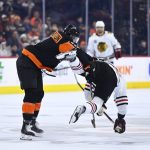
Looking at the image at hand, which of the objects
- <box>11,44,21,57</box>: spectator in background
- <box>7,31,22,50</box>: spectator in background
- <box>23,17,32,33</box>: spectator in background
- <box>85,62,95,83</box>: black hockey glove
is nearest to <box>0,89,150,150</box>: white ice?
<box>85,62,95,83</box>: black hockey glove

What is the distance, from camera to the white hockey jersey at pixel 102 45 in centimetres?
1263

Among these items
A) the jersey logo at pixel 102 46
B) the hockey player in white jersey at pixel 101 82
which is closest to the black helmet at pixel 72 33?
the hockey player in white jersey at pixel 101 82

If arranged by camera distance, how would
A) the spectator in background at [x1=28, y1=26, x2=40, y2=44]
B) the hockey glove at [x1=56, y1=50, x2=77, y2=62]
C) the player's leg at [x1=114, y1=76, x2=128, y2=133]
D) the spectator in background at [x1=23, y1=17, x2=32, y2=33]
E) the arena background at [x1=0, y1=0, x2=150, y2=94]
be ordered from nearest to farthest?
1. the hockey glove at [x1=56, y1=50, x2=77, y2=62]
2. the player's leg at [x1=114, y1=76, x2=128, y2=133]
3. the arena background at [x1=0, y1=0, x2=150, y2=94]
4. the spectator in background at [x1=28, y1=26, x2=40, y2=44]
5. the spectator in background at [x1=23, y1=17, x2=32, y2=33]

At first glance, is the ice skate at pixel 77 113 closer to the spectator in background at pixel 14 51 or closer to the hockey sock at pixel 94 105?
the hockey sock at pixel 94 105

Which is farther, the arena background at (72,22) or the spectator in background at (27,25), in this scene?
the spectator in background at (27,25)

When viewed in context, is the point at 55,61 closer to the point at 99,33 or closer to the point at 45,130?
the point at 45,130

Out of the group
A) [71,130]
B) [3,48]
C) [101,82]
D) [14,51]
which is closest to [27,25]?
[14,51]

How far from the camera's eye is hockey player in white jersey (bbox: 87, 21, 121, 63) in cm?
1262

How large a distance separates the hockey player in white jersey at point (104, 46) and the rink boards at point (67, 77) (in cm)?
173

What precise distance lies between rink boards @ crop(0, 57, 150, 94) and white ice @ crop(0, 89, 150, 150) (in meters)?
1.47

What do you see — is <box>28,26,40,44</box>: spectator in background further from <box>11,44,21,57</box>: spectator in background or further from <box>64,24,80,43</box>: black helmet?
<box>64,24,80,43</box>: black helmet

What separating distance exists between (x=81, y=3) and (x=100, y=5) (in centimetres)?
57

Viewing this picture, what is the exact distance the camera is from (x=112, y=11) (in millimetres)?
16203

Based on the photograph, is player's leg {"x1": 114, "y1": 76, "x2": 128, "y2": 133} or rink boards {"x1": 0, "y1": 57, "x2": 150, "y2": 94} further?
rink boards {"x1": 0, "y1": 57, "x2": 150, "y2": 94}
